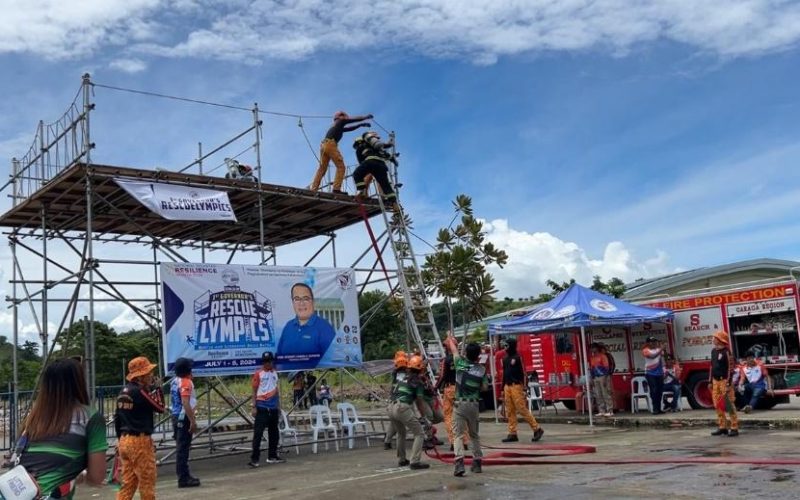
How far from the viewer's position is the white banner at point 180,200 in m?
12.0

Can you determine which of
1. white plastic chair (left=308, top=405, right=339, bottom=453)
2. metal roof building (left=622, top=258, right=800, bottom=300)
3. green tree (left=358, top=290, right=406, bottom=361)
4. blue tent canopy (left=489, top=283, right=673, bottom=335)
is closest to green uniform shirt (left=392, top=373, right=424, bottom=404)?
white plastic chair (left=308, top=405, right=339, bottom=453)

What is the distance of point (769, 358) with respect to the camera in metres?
15.8

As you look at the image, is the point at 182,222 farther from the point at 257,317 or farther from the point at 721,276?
the point at 721,276

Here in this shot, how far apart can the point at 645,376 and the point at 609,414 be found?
1384mm

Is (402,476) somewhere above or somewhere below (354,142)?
below

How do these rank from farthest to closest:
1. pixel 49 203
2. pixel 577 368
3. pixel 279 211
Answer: pixel 577 368
pixel 279 211
pixel 49 203

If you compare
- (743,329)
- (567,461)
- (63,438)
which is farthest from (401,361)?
(743,329)

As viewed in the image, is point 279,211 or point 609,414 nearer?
point 279,211

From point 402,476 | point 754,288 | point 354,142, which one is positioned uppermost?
point 354,142

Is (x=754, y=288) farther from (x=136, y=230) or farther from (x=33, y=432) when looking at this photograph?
(x=33, y=432)

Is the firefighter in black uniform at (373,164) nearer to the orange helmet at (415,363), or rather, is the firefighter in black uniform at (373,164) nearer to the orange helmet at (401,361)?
the orange helmet at (401,361)

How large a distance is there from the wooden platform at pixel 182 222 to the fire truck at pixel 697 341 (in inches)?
258

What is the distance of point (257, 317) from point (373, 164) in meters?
3.87

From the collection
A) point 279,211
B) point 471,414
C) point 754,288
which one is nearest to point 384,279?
point 279,211
